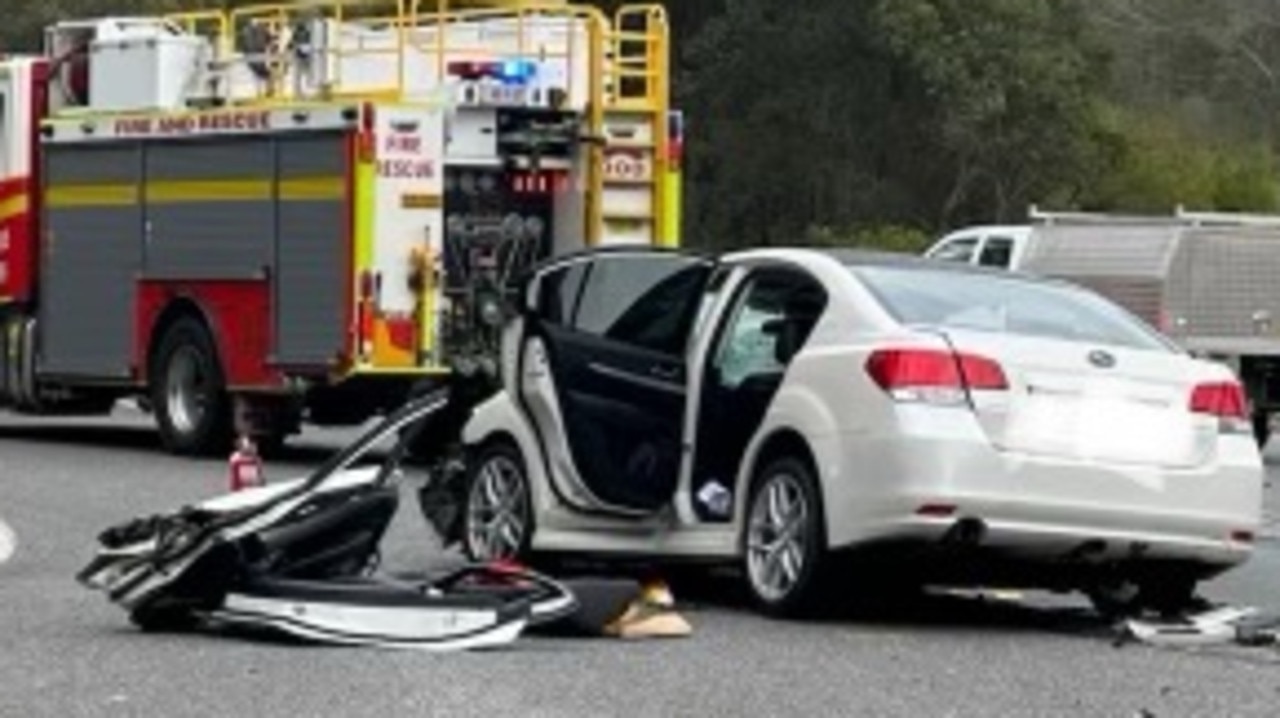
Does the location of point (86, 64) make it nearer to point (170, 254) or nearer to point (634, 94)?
point (170, 254)

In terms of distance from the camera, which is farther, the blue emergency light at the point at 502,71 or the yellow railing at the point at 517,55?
the yellow railing at the point at 517,55

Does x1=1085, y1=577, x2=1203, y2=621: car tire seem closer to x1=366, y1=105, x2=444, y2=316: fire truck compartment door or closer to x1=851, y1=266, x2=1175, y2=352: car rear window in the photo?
x1=851, y1=266, x2=1175, y2=352: car rear window

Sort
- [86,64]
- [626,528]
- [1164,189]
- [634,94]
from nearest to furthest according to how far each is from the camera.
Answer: [626,528], [634,94], [86,64], [1164,189]

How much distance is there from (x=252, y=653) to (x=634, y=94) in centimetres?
1224

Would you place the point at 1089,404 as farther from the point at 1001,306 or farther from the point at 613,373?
the point at 613,373

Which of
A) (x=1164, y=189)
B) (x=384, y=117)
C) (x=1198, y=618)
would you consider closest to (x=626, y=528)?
(x=1198, y=618)

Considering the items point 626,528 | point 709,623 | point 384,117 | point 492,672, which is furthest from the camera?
point 384,117

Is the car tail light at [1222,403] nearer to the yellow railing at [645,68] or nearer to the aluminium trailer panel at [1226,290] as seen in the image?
the yellow railing at [645,68]

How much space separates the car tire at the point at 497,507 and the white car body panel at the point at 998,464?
4.12 feet

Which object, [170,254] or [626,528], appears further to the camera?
[170,254]

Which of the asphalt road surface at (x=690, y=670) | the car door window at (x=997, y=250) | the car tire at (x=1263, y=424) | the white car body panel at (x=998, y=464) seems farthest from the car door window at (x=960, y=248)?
the white car body panel at (x=998, y=464)

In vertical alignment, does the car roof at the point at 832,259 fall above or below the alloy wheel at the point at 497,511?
above

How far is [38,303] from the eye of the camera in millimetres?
24641

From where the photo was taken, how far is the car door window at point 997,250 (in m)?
30.2
